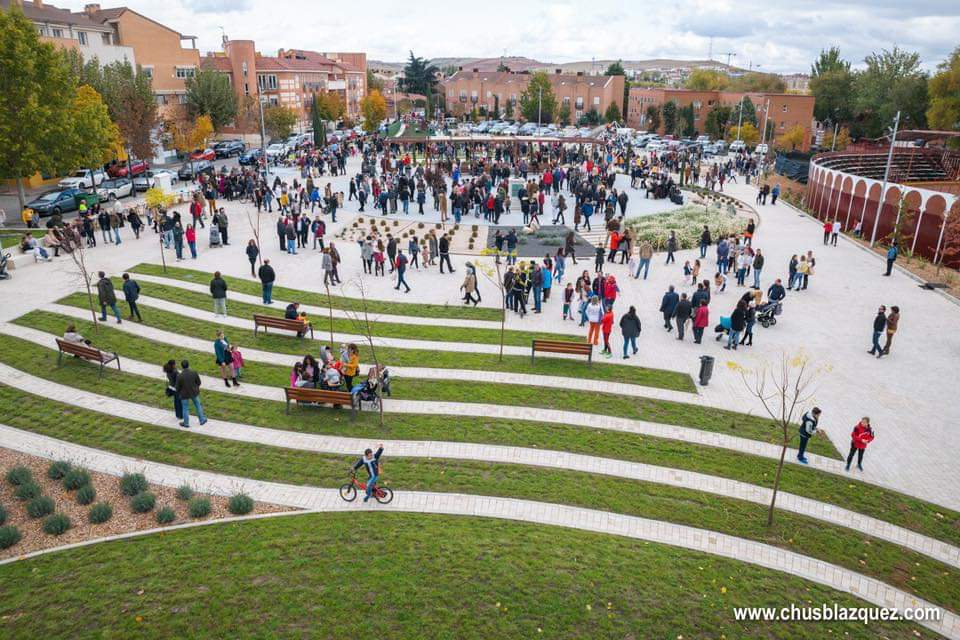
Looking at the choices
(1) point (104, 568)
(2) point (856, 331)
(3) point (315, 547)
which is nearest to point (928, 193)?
(2) point (856, 331)

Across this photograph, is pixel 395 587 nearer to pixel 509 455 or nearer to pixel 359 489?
pixel 359 489

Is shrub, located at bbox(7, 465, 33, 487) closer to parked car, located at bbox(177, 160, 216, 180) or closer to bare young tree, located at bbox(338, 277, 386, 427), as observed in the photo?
bare young tree, located at bbox(338, 277, 386, 427)

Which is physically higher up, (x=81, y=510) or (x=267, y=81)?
(x=267, y=81)

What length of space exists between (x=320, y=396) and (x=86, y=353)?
5910 millimetres

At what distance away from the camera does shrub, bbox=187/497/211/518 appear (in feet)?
33.4

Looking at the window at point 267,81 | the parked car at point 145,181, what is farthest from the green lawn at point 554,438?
the window at point 267,81

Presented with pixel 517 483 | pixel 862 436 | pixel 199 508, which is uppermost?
pixel 862 436

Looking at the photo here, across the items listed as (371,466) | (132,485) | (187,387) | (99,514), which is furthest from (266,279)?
(371,466)

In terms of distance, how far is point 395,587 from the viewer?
8.50 meters

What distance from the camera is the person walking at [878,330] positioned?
1612 centimetres

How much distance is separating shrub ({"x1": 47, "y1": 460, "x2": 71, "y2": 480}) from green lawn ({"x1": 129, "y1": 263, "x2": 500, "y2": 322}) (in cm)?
878

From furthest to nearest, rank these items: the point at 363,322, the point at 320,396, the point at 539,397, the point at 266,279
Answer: the point at 266,279
the point at 363,322
the point at 539,397
the point at 320,396

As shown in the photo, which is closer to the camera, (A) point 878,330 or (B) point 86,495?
(B) point 86,495

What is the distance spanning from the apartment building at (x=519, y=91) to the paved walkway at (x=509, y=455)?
8367 centimetres
